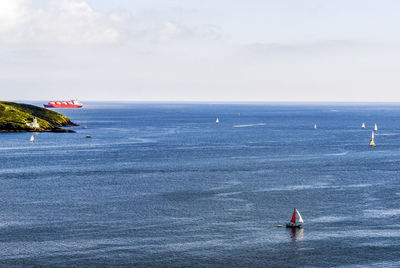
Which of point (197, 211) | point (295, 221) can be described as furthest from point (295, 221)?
point (197, 211)

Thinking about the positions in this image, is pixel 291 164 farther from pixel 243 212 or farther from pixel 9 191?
pixel 9 191

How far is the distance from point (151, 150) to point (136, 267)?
384ft

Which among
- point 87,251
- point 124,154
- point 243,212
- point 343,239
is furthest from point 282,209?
point 124,154

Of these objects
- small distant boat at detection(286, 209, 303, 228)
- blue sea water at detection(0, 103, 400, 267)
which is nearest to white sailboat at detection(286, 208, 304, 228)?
small distant boat at detection(286, 209, 303, 228)

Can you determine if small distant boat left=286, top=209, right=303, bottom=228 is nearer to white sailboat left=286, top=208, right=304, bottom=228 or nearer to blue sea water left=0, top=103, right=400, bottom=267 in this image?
white sailboat left=286, top=208, right=304, bottom=228

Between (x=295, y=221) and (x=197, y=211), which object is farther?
(x=197, y=211)

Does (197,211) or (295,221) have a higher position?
(295,221)

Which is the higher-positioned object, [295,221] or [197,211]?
[295,221]

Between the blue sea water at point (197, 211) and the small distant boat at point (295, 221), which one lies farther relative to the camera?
the small distant boat at point (295, 221)

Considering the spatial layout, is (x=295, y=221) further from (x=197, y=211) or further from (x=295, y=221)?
(x=197, y=211)

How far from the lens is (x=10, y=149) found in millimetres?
181750

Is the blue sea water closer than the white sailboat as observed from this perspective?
Yes

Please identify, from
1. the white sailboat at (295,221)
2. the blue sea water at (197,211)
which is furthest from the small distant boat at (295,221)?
the blue sea water at (197,211)

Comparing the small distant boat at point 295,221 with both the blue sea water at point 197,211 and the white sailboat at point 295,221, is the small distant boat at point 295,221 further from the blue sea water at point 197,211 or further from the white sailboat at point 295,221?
the blue sea water at point 197,211
